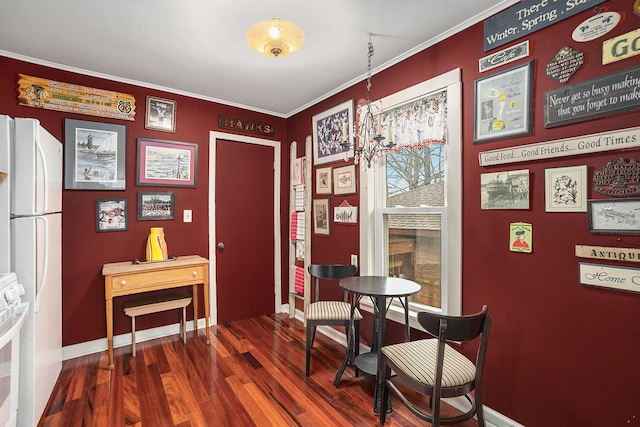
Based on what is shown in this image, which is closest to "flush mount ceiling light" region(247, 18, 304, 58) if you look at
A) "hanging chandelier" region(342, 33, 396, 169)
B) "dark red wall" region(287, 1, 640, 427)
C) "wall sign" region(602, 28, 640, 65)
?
"hanging chandelier" region(342, 33, 396, 169)

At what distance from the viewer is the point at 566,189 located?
5.28 feet

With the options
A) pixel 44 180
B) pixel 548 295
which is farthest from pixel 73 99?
pixel 548 295

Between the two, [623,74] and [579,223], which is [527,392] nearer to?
[579,223]

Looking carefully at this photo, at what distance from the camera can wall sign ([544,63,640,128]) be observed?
4.63ft

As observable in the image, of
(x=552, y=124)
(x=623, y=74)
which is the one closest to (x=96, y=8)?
(x=552, y=124)

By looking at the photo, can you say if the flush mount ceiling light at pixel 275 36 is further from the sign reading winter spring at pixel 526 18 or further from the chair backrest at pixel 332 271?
the chair backrest at pixel 332 271

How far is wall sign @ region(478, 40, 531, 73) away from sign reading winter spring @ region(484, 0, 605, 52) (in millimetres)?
52

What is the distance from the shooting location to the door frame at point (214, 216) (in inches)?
137

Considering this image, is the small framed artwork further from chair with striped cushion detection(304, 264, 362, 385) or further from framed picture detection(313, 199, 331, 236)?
chair with striped cushion detection(304, 264, 362, 385)

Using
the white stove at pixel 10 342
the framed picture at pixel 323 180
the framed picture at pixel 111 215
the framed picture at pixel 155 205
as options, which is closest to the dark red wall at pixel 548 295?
the framed picture at pixel 323 180

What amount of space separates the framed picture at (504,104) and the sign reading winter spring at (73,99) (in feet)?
10.2

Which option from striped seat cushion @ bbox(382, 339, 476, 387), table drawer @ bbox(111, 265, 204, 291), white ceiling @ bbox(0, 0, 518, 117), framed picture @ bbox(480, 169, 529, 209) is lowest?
Result: striped seat cushion @ bbox(382, 339, 476, 387)

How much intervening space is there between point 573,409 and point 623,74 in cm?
169

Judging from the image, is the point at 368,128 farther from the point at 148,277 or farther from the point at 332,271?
the point at 148,277
